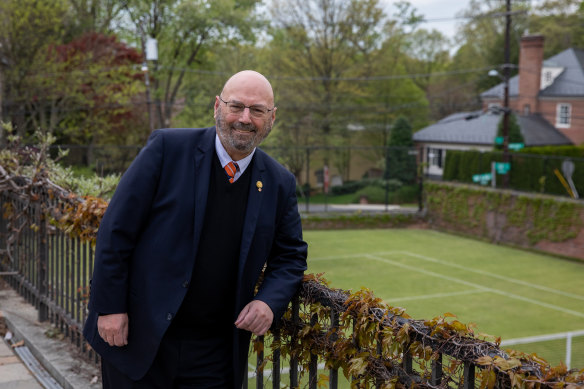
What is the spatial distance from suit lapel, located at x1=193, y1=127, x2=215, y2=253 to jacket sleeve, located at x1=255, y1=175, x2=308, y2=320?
0.43 metres

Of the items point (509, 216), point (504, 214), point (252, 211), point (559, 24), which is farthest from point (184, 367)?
point (559, 24)

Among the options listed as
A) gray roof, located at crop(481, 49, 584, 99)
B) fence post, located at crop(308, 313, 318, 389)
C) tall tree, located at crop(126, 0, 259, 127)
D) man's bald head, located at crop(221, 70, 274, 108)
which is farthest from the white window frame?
man's bald head, located at crop(221, 70, 274, 108)

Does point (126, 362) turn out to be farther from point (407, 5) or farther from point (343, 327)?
point (407, 5)

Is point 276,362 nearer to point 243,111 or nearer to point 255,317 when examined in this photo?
point 255,317

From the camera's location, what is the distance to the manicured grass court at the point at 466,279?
15156 millimetres

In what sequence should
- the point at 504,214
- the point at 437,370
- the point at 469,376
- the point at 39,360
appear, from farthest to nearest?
the point at 504,214 < the point at 39,360 < the point at 437,370 < the point at 469,376

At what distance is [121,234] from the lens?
279 centimetres

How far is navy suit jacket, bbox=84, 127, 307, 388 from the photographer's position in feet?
9.13

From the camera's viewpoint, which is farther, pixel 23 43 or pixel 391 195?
pixel 391 195

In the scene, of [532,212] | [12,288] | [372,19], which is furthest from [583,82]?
[12,288]

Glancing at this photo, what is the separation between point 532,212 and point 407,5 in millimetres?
28785

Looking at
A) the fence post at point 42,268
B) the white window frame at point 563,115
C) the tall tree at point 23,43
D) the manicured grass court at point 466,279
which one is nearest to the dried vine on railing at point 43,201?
A: the fence post at point 42,268

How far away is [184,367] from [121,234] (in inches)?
26.2

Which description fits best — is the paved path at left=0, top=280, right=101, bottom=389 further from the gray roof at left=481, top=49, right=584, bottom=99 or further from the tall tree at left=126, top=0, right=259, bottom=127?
the gray roof at left=481, top=49, right=584, bottom=99
